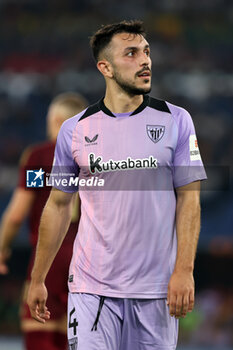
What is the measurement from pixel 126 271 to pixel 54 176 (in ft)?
1.96

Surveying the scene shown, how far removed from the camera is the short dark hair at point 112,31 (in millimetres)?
3561

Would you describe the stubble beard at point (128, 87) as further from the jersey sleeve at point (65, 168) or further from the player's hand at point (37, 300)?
the player's hand at point (37, 300)

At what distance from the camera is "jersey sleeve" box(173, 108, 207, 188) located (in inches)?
132

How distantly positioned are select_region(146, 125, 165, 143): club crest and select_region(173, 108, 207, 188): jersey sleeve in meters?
0.08

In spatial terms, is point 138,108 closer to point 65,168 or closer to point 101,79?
point 65,168

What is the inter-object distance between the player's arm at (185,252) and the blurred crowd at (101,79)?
31.2 ft

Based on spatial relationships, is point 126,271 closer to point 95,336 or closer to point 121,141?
point 95,336

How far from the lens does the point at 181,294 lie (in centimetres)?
318

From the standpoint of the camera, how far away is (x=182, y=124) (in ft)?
11.3

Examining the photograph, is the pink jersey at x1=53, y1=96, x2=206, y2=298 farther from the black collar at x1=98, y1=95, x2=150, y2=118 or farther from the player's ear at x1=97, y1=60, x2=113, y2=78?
the player's ear at x1=97, y1=60, x2=113, y2=78

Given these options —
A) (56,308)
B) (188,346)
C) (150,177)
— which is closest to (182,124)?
(150,177)

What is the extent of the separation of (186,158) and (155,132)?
0.63 ft

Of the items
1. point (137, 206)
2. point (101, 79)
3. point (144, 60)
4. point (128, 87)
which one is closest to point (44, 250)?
point (137, 206)

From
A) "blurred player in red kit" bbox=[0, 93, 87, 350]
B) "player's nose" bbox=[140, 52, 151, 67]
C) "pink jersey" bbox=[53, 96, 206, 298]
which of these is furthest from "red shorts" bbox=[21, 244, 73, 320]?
"player's nose" bbox=[140, 52, 151, 67]
